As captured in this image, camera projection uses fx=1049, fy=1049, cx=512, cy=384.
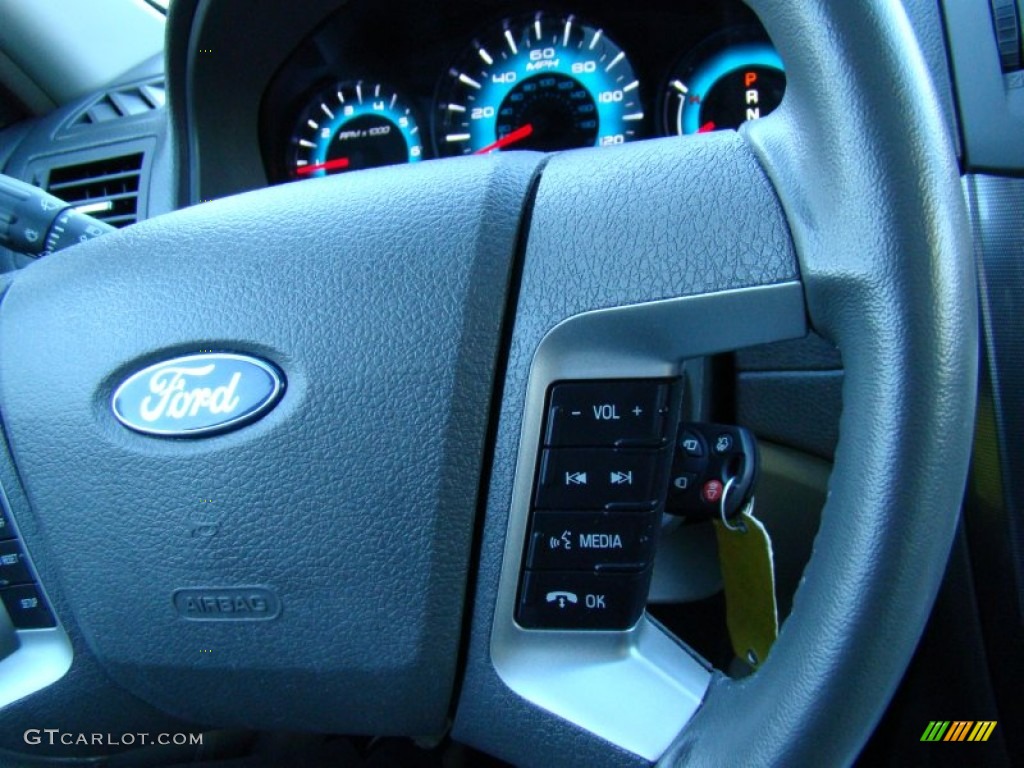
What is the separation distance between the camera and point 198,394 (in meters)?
0.74

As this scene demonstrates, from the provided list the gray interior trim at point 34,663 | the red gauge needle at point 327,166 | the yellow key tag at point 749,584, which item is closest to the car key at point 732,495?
the yellow key tag at point 749,584

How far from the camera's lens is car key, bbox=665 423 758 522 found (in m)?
0.72

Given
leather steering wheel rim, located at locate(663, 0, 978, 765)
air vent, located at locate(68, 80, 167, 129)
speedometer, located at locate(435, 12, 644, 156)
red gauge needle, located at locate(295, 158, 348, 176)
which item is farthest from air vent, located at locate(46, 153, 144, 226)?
leather steering wheel rim, located at locate(663, 0, 978, 765)

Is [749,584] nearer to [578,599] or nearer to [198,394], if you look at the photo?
[578,599]

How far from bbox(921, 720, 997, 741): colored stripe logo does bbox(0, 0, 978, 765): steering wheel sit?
604 mm

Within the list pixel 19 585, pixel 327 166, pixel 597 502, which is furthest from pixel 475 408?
pixel 327 166

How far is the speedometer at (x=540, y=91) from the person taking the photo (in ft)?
5.21

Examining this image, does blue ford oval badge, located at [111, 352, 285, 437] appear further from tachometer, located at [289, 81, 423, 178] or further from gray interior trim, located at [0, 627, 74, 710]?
tachometer, located at [289, 81, 423, 178]

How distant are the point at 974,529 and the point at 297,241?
30.8 inches

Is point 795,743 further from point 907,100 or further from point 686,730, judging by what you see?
point 907,100

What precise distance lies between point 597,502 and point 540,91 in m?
1.09

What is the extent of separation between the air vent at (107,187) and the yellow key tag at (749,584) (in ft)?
4.69

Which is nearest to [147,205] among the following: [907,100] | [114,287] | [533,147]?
[533,147]

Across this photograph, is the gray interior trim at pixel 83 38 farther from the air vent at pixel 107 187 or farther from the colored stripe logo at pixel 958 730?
the colored stripe logo at pixel 958 730
